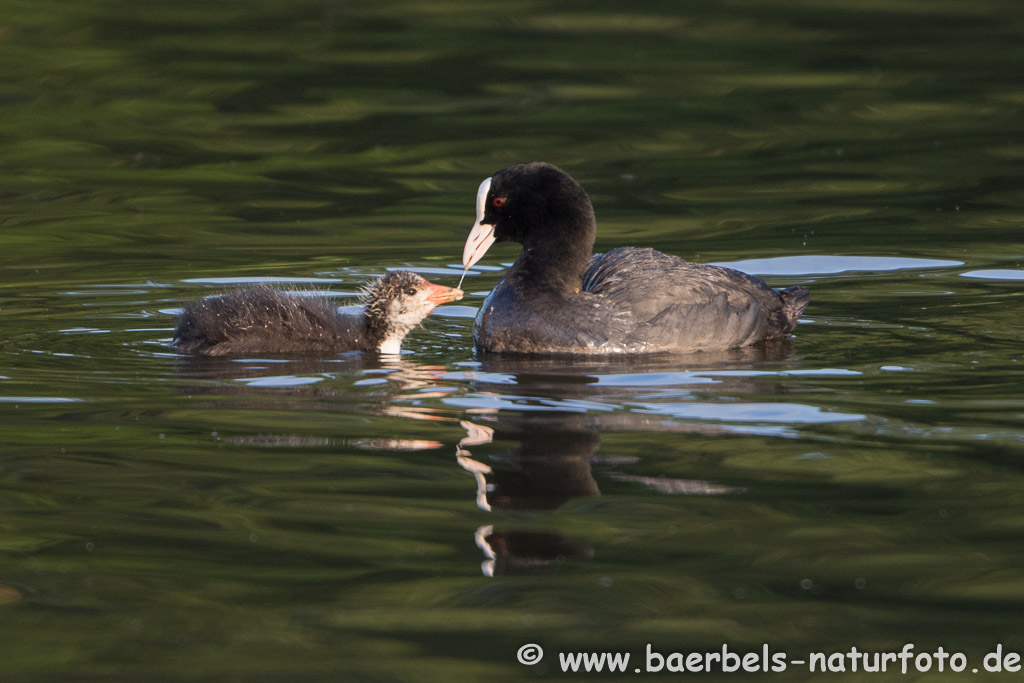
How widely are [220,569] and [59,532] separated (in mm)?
744

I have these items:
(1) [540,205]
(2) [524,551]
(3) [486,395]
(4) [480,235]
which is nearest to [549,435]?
(3) [486,395]

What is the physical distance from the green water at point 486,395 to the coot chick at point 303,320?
0.81 feet

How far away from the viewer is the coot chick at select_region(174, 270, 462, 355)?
8.94 m

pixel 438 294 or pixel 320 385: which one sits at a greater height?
pixel 438 294

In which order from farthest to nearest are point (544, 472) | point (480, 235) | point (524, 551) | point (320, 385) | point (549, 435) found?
point (480, 235), point (320, 385), point (549, 435), point (544, 472), point (524, 551)

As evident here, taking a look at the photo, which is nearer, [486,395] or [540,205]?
[486,395]

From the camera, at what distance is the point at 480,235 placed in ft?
31.8

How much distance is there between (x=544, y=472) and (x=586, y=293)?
3049mm

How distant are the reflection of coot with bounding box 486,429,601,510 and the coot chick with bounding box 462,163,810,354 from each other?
203cm

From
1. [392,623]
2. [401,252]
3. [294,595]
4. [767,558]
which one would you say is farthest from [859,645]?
[401,252]

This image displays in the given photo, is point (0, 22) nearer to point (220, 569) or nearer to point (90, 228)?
point (90, 228)

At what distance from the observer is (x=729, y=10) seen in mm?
21094

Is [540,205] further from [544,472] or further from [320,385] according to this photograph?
[544,472]

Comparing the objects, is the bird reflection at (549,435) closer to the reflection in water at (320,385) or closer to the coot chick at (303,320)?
the reflection in water at (320,385)
